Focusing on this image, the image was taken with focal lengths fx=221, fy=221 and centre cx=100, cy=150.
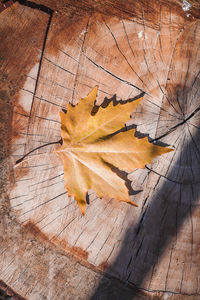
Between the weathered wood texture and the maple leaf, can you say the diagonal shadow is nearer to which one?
the weathered wood texture

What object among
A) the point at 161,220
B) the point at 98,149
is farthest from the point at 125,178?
the point at 161,220

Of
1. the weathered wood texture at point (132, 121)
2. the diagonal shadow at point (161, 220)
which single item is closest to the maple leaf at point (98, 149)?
the weathered wood texture at point (132, 121)

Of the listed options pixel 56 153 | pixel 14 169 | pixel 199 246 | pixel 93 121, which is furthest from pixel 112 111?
pixel 199 246

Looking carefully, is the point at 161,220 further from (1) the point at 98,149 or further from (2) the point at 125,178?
(1) the point at 98,149

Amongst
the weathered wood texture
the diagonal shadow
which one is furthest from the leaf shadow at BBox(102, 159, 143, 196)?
the diagonal shadow

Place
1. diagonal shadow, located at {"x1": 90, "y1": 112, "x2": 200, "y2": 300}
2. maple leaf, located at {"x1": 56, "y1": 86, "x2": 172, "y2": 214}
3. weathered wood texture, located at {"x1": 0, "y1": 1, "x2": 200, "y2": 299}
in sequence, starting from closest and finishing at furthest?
maple leaf, located at {"x1": 56, "y1": 86, "x2": 172, "y2": 214}
weathered wood texture, located at {"x1": 0, "y1": 1, "x2": 200, "y2": 299}
diagonal shadow, located at {"x1": 90, "y1": 112, "x2": 200, "y2": 300}

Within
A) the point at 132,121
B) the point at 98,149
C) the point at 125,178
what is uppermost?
the point at 132,121

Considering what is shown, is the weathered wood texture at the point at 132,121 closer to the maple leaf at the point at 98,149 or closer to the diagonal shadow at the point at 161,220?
the diagonal shadow at the point at 161,220

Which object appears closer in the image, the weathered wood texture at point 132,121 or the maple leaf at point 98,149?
the maple leaf at point 98,149
